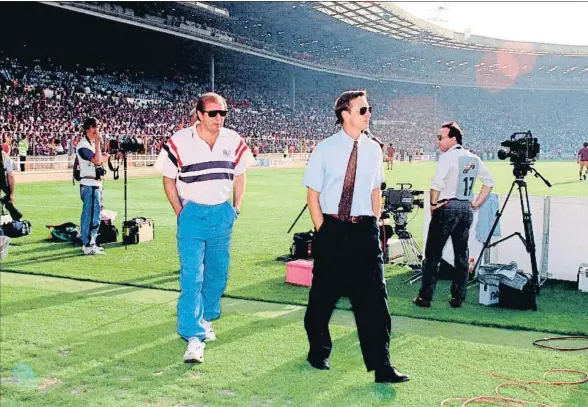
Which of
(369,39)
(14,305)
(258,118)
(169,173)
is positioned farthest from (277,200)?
(369,39)

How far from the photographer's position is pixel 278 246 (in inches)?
430

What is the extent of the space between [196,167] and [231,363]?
1538 mm

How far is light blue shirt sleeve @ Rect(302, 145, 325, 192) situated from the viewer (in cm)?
458

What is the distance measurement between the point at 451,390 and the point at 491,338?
1.52m

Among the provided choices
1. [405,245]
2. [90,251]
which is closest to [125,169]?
[90,251]

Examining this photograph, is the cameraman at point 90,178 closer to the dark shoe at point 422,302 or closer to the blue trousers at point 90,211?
the blue trousers at point 90,211

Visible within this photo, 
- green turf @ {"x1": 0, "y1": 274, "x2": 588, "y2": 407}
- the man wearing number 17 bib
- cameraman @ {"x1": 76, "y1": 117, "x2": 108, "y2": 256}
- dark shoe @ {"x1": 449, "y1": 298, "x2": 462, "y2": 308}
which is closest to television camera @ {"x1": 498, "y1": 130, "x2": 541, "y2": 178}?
the man wearing number 17 bib

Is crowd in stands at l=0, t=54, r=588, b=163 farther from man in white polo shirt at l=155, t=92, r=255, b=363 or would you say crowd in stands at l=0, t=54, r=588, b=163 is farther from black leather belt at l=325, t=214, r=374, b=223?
black leather belt at l=325, t=214, r=374, b=223

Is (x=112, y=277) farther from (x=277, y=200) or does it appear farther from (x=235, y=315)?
(x=277, y=200)

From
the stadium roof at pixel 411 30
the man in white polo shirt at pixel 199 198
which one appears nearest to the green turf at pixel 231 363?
the man in white polo shirt at pixel 199 198

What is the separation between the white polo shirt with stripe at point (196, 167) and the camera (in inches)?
200

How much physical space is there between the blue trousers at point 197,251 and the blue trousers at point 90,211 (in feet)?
15.8

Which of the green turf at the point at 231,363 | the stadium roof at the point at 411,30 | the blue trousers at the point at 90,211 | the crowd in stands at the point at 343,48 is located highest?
the stadium roof at the point at 411,30

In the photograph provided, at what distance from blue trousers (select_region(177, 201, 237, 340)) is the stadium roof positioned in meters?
46.5
